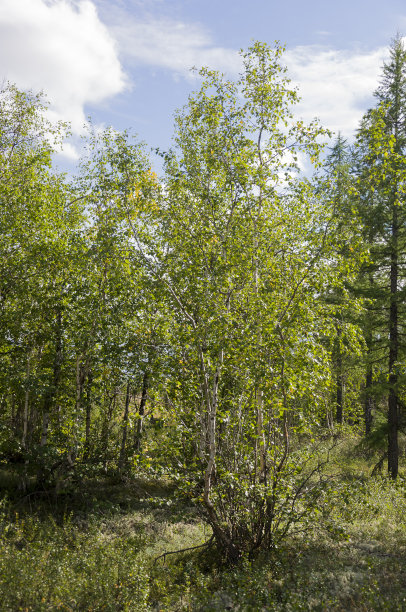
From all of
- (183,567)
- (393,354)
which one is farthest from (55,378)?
(393,354)

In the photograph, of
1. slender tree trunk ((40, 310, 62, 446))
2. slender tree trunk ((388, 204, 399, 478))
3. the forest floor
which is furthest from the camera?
slender tree trunk ((388, 204, 399, 478))

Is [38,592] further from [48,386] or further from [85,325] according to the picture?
[85,325]

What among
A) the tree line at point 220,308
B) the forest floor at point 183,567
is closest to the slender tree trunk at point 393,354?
the forest floor at point 183,567

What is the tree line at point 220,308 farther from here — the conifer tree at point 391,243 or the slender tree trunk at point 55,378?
the conifer tree at point 391,243

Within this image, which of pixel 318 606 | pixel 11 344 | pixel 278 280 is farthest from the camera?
pixel 11 344

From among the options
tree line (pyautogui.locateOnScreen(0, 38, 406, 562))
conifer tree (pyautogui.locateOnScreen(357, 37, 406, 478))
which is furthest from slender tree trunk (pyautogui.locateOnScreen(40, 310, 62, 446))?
conifer tree (pyautogui.locateOnScreen(357, 37, 406, 478))

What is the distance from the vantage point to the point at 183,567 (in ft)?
24.7

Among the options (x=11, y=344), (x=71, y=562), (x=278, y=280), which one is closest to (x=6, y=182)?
(x=11, y=344)

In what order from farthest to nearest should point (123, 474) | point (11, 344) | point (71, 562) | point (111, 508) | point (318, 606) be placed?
point (123, 474)
point (11, 344)
point (111, 508)
point (71, 562)
point (318, 606)

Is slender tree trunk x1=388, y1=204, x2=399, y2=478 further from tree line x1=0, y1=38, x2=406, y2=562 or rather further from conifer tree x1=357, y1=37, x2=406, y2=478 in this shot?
tree line x1=0, y1=38, x2=406, y2=562

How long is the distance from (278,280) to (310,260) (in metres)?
0.82

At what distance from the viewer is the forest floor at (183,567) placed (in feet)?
19.5

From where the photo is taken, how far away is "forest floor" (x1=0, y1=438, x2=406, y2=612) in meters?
5.96

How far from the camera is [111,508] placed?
34.7 ft
